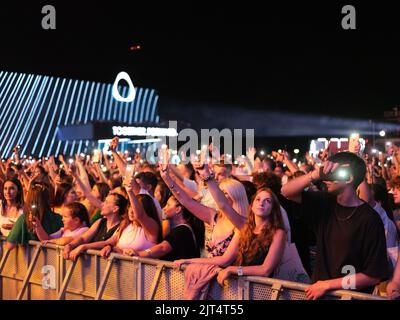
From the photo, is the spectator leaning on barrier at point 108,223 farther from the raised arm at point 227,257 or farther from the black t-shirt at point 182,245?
the raised arm at point 227,257

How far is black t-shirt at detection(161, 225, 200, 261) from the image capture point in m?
5.16

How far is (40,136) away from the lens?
41.5 metres

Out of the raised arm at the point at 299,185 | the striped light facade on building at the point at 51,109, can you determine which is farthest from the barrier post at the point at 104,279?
the striped light facade on building at the point at 51,109

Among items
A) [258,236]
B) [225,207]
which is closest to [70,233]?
[225,207]

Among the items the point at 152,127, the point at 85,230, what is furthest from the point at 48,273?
the point at 152,127

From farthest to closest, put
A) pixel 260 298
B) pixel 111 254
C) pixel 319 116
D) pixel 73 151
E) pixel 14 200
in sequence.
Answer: pixel 73 151 → pixel 319 116 → pixel 14 200 → pixel 111 254 → pixel 260 298

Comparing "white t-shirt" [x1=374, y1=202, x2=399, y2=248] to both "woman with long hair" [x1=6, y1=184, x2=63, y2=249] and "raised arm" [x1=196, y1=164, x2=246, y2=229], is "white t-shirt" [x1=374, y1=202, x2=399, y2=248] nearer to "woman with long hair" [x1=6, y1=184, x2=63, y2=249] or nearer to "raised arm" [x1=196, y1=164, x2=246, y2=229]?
"raised arm" [x1=196, y1=164, x2=246, y2=229]

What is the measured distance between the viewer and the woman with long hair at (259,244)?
423 centimetres

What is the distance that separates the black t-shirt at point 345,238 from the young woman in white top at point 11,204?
4291 millimetres

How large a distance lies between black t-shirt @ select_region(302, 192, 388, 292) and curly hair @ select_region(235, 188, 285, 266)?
Answer: 15.5 inches

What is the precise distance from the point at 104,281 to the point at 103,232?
839mm

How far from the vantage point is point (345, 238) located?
3.72 m

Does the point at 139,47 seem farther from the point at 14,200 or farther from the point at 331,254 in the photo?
the point at 331,254
